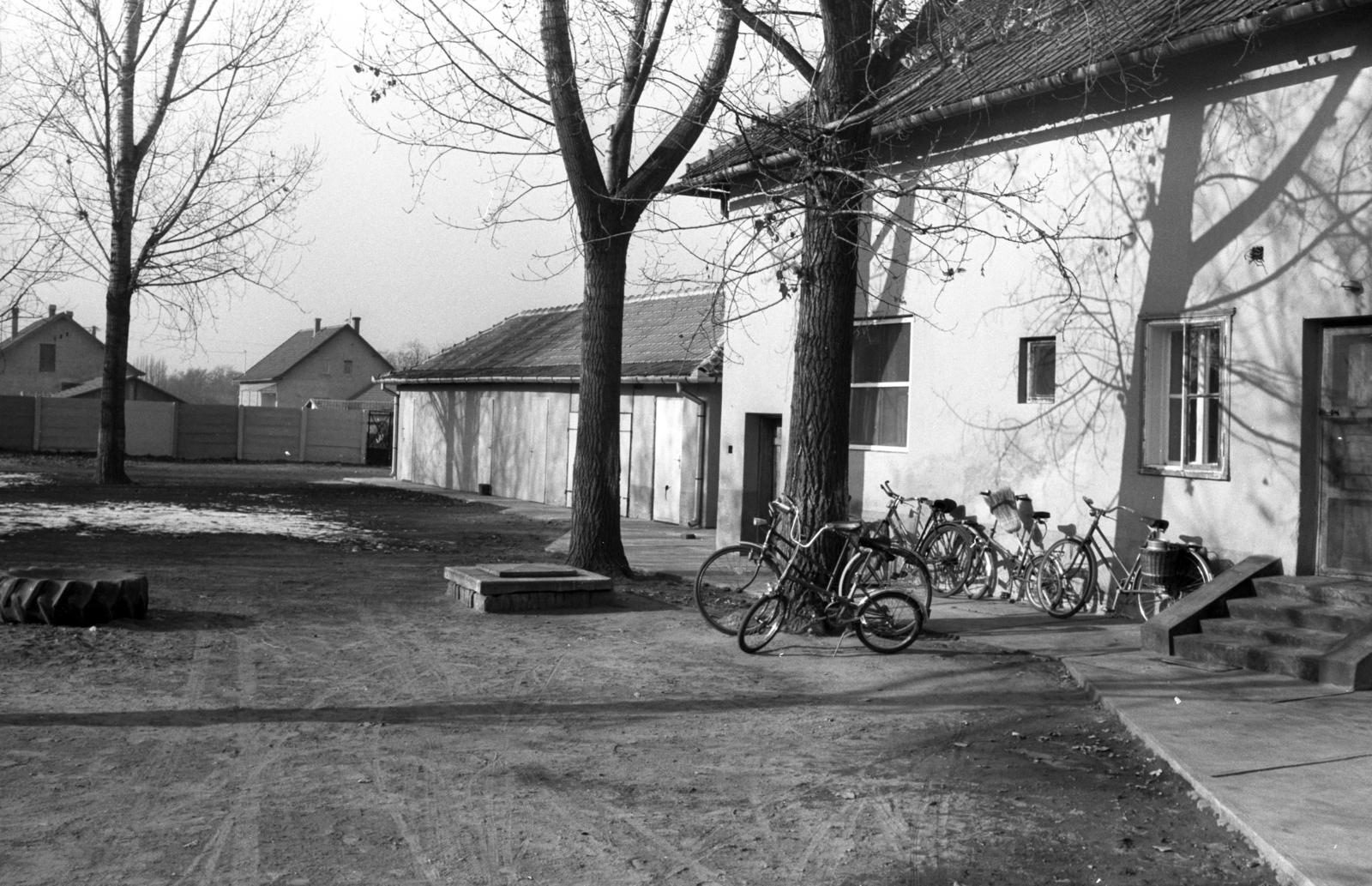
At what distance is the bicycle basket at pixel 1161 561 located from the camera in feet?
33.4

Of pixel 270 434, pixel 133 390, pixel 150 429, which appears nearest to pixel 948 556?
pixel 270 434

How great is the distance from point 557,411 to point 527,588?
16031 millimetres

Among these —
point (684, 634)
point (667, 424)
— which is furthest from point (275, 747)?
point (667, 424)

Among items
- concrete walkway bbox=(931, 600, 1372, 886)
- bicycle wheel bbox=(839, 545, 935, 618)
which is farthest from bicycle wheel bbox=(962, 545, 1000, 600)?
concrete walkway bbox=(931, 600, 1372, 886)

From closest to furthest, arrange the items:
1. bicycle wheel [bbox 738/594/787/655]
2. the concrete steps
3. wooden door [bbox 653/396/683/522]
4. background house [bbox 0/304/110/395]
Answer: the concrete steps, bicycle wheel [bbox 738/594/787/655], wooden door [bbox 653/396/683/522], background house [bbox 0/304/110/395]

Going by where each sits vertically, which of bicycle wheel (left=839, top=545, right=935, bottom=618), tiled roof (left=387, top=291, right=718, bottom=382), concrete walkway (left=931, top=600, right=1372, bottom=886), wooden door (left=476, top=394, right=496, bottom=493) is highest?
tiled roof (left=387, top=291, right=718, bottom=382)

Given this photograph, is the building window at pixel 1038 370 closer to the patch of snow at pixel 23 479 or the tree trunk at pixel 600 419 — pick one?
the tree trunk at pixel 600 419

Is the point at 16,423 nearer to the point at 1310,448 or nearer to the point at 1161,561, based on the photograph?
the point at 1161,561

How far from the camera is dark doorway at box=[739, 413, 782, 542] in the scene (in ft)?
53.5

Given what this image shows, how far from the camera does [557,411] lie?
87.9 feet

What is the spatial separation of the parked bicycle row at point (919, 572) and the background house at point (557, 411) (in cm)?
516

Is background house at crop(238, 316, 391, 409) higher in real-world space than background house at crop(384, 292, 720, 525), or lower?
higher

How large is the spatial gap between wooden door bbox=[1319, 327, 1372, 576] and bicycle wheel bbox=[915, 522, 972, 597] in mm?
3530

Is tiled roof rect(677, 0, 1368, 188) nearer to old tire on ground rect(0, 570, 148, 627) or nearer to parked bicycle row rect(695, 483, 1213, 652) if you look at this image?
parked bicycle row rect(695, 483, 1213, 652)
